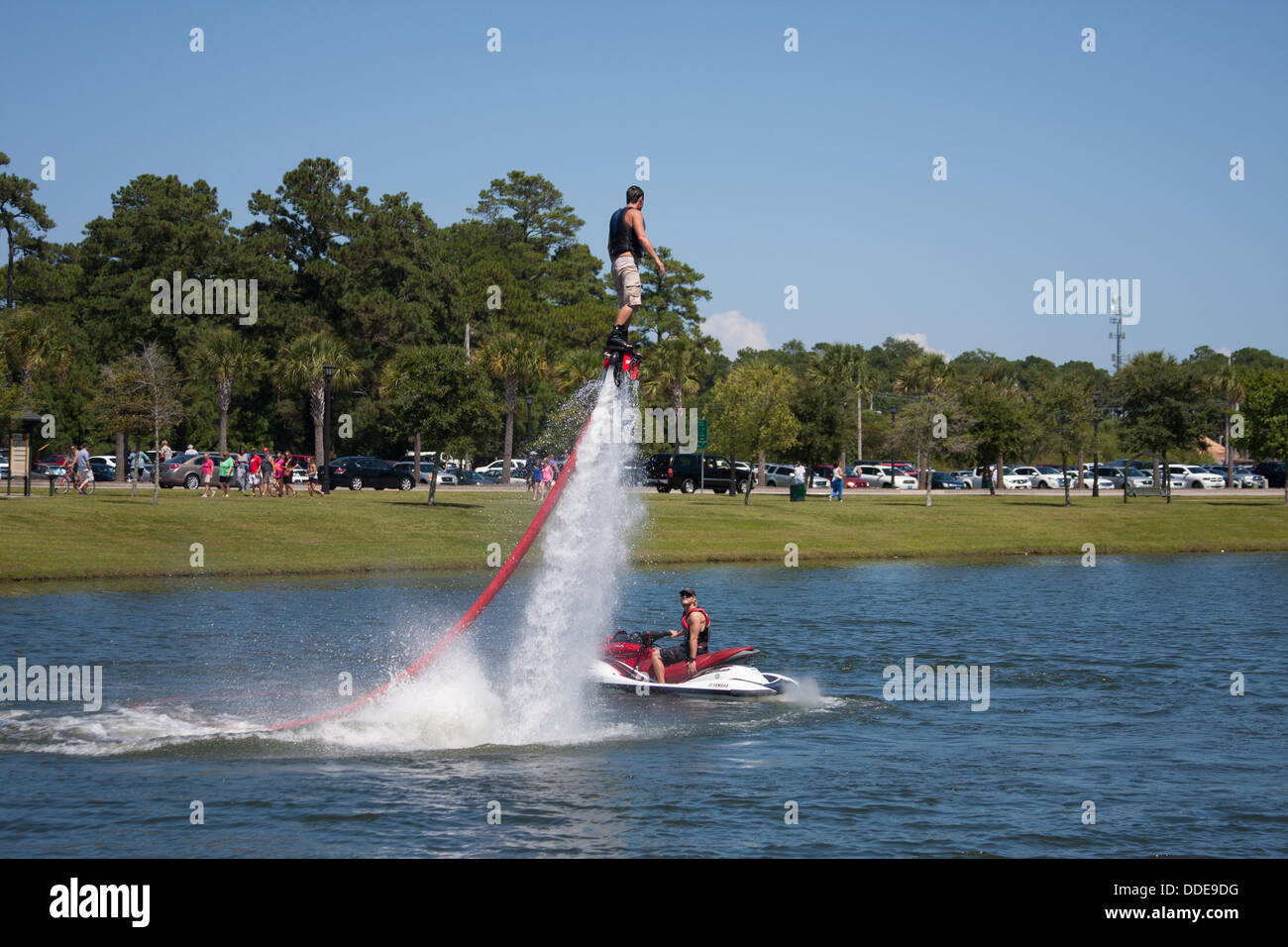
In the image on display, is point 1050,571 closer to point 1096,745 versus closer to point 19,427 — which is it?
point 1096,745

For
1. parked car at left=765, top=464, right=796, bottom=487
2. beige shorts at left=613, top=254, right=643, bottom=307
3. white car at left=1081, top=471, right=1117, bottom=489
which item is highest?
beige shorts at left=613, top=254, right=643, bottom=307

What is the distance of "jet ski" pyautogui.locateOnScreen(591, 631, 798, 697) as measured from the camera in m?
22.0

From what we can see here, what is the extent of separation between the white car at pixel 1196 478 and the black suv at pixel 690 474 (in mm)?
43723

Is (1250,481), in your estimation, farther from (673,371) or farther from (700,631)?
(700,631)

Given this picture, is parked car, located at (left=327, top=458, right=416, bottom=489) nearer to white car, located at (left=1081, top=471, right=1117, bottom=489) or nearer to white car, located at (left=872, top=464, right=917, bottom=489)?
white car, located at (left=872, top=464, right=917, bottom=489)

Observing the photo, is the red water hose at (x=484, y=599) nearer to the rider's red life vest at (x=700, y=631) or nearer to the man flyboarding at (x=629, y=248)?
the man flyboarding at (x=629, y=248)

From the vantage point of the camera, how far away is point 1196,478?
97438 millimetres

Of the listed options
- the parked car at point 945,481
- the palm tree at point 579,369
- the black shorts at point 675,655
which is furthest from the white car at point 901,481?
the black shorts at point 675,655

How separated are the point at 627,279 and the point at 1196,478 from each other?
94106 mm

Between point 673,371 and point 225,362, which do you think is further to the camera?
point 673,371

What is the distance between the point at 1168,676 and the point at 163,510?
34149mm

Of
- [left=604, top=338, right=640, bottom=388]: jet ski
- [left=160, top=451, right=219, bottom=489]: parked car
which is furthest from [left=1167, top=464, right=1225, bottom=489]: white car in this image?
[left=604, top=338, right=640, bottom=388]: jet ski

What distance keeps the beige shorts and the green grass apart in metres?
25.4

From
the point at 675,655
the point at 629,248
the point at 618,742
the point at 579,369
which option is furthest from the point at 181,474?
the point at 629,248
